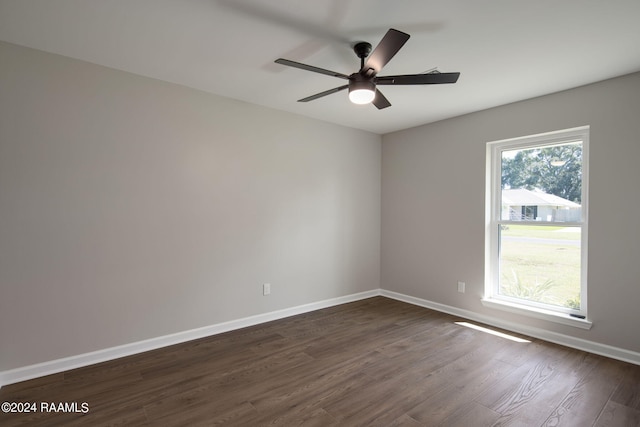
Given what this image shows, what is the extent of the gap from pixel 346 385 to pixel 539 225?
2.68 meters

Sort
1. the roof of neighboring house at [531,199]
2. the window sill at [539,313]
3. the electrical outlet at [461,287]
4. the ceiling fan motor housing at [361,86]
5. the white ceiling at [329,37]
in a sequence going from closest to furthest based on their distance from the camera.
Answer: the white ceiling at [329,37] → the ceiling fan motor housing at [361,86] → the window sill at [539,313] → the roof of neighboring house at [531,199] → the electrical outlet at [461,287]

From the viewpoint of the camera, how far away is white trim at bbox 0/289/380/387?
2.35 metres

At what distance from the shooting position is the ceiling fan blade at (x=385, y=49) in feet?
5.61

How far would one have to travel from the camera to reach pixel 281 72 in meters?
2.74

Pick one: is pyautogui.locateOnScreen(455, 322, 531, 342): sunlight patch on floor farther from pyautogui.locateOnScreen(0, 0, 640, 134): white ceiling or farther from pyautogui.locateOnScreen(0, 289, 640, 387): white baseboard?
pyautogui.locateOnScreen(0, 0, 640, 134): white ceiling

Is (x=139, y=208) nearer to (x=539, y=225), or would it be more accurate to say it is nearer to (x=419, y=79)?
(x=419, y=79)

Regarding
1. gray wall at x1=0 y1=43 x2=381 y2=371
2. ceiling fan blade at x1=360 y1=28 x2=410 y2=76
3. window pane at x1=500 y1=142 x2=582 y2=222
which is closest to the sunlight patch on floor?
window pane at x1=500 y1=142 x2=582 y2=222

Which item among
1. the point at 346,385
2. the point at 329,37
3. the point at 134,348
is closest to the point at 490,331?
the point at 346,385

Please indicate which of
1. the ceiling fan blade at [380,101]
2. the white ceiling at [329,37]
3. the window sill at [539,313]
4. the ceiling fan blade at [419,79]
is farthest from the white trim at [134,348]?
the ceiling fan blade at [419,79]

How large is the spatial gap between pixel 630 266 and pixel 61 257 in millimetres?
4812

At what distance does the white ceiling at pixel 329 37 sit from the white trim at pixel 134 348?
96.7 inches

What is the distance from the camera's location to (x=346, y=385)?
2.32m

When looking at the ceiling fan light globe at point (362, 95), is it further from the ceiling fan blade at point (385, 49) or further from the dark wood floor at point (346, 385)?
the dark wood floor at point (346, 385)

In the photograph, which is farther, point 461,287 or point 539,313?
point 461,287
